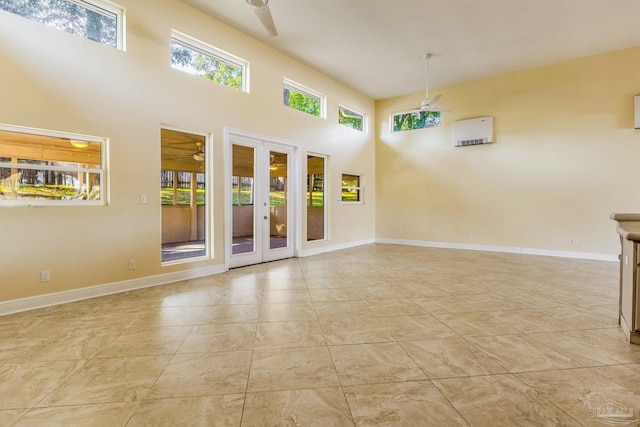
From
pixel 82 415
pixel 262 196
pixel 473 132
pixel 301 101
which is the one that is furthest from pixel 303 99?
pixel 82 415

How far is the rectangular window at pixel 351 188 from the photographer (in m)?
8.16

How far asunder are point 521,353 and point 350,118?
7087 mm

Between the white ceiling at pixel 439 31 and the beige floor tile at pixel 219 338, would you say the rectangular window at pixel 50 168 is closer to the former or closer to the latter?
the beige floor tile at pixel 219 338

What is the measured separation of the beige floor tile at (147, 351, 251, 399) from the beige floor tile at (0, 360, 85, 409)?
2.18 ft

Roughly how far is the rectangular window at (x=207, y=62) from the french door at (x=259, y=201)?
99 centimetres

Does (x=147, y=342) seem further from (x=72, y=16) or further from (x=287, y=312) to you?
(x=72, y=16)

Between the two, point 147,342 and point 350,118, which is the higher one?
point 350,118

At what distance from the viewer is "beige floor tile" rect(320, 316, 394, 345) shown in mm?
2617

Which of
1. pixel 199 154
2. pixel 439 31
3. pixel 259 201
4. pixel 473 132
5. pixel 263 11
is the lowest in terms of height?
pixel 259 201

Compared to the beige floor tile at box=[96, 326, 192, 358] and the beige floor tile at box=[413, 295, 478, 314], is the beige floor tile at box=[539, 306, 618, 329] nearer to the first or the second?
the beige floor tile at box=[413, 295, 478, 314]

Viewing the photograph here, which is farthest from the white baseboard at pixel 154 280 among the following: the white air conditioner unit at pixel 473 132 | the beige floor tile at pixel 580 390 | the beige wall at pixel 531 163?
the beige floor tile at pixel 580 390

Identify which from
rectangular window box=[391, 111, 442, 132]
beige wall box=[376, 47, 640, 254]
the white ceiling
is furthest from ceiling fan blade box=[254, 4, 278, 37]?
beige wall box=[376, 47, 640, 254]

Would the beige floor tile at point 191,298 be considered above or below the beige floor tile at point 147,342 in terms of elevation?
above

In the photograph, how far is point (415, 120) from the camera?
8.47 m
